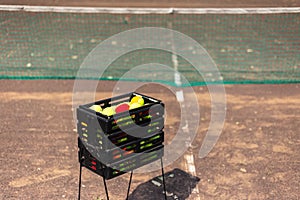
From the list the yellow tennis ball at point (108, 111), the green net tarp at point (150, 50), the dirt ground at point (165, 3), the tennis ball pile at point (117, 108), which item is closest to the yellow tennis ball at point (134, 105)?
the tennis ball pile at point (117, 108)

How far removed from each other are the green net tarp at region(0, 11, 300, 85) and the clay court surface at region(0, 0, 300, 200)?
1059mm

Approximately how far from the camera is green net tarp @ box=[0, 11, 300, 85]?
13023 millimetres

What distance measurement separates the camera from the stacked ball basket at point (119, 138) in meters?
5.95

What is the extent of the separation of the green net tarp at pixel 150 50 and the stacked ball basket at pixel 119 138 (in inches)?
235

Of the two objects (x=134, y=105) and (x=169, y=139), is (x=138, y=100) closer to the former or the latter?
(x=134, y=105)

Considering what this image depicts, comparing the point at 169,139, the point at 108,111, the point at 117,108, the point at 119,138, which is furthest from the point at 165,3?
the point at 119,138

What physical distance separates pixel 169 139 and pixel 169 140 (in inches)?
1.4

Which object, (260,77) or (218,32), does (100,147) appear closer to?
(260,77)

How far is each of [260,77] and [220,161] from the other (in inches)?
193

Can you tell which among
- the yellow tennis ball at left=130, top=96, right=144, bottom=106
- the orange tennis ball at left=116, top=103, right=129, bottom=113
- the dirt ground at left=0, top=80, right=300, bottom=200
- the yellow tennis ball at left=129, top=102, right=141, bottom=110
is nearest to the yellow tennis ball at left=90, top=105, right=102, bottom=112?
the orange tennis ball at left=116, top=103, right=129, bottom=113

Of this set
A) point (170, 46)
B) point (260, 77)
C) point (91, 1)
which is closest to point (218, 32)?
point (170, 46)

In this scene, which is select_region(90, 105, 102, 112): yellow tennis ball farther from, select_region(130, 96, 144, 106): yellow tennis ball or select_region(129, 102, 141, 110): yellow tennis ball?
select_region(130, 96, 144, 106): yellow tennis ball

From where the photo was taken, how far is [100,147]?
601cm

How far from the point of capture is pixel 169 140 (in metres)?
9.12
